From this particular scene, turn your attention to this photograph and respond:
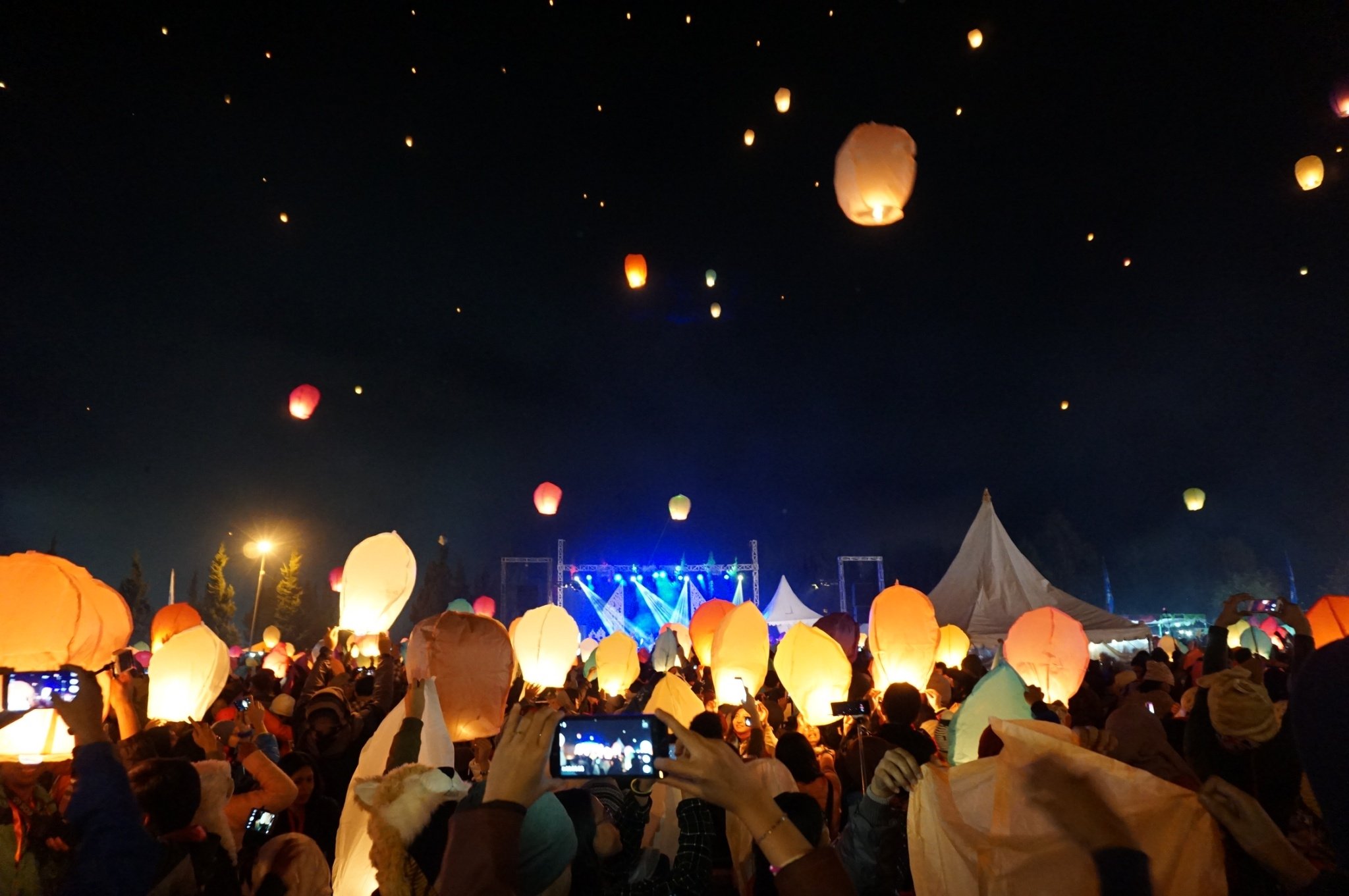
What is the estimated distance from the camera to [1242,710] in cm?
271

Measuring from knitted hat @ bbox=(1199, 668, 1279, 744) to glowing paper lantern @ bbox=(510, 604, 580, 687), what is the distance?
6.59 meters

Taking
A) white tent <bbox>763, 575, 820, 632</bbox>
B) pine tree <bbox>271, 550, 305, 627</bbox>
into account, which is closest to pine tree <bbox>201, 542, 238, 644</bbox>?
pine tree <bbox>271, 550, 305, 627</bbox>

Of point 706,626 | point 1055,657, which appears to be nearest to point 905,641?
A: point 1055,657

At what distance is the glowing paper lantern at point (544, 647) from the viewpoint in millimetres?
8273

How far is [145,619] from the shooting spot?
54.4 metres

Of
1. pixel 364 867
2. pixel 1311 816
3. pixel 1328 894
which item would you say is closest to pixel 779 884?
pixel 1328 894

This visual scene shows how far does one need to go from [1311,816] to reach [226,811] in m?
4.38

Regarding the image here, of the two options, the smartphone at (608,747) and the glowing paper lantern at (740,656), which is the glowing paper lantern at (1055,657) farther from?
the smartphone at (608,747)

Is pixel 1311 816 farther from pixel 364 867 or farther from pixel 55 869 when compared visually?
pixel 55 869

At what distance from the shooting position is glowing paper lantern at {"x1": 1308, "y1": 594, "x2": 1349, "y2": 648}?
7.00m

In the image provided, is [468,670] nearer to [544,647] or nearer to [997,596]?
[544,647]

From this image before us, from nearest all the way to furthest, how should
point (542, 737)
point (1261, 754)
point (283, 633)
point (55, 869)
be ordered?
point (542, 737), point (55, 869), point (1261, 754), point (283, 633)

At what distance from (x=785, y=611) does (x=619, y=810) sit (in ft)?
74.3

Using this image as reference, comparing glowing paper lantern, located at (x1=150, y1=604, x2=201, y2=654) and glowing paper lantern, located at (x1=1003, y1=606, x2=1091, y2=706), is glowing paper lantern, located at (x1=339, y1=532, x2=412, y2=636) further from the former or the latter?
glowing paper lantern, located at (x1=1003, y1=606, x2=1091, y2=706)
